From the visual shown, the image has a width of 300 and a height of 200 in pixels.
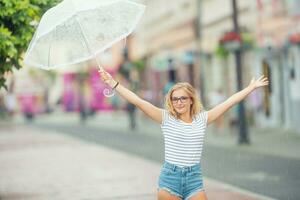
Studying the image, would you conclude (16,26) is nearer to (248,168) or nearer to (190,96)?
(190,96)

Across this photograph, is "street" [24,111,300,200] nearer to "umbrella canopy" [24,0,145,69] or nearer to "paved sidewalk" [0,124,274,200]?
"paved sidewalk" [0,124,274,200]

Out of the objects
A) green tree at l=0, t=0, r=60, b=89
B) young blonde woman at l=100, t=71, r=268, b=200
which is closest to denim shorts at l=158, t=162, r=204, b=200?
young blonde woman at l=100, t=71, r=268, b=200

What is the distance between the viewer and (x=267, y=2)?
31.1 metres

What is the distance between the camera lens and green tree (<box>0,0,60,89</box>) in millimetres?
10711

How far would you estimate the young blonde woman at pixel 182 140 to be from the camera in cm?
647

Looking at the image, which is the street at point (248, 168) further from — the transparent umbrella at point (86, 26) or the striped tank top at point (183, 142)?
the striped tank top at point (183, 142)

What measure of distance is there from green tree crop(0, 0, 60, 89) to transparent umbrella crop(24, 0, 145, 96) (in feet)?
9.38

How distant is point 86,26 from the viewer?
7672mm

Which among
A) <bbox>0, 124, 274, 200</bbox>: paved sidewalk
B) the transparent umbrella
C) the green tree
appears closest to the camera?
the transparent umbrella

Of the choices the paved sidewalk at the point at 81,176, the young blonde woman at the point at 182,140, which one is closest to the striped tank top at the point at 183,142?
the young blonde woman at the point at 182,140

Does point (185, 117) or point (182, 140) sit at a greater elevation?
point (185, 117)

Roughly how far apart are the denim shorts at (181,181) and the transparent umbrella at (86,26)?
60.2 inches

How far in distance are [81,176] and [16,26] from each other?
16.3 feet

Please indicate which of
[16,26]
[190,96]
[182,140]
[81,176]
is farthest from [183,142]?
[81,176]
